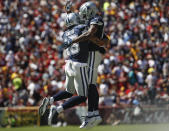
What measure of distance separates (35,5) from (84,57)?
1497 cm

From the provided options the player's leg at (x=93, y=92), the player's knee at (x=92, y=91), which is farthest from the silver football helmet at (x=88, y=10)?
the player's knee at (x=92, y=91)

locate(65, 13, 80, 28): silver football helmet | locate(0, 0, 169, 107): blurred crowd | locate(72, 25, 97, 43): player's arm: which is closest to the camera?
locate(72, 25, 97, 43): player's arm

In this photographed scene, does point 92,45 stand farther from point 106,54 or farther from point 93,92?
point 106,54

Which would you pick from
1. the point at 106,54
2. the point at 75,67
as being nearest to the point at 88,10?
the point at 75,67

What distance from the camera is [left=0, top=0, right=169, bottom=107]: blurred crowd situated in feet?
59.5

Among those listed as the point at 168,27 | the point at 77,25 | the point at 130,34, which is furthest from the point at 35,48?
the point at 77,25

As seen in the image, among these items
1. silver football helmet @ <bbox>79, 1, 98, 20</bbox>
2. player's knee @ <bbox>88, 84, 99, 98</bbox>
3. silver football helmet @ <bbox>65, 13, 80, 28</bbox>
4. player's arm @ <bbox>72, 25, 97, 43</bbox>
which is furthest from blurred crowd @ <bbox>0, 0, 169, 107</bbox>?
player's arm @ <bbox>72, 25, 97, 43</bbox>

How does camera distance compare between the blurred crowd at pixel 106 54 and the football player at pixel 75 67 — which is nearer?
the football player at pixel 75 67

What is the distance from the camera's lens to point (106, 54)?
1961 cm

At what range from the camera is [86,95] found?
31.9 ft

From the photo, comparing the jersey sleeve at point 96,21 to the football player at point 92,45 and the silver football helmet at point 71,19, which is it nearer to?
the football player at point 92,45

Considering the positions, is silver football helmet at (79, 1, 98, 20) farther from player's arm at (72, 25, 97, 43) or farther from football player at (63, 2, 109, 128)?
player's arm at (72, 25, 97, 43)

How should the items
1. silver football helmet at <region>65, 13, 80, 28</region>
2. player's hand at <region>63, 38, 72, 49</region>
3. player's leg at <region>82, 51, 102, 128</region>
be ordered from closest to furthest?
player's leg at <region>82, 51, 102, 128</region> < player's hand at <region>63, 38, 72, 49</region> < silver football helmet at <region>65, 13, 80, 28</region>

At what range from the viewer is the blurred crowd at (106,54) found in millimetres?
18141
